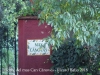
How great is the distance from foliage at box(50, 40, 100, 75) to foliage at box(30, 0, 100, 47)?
217 centimetres

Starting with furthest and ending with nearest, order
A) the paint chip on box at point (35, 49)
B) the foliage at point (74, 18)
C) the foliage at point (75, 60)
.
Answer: the paint chip on box at point (35, 49), the foliage at point (75, 60), the foliage at point (74, 18)

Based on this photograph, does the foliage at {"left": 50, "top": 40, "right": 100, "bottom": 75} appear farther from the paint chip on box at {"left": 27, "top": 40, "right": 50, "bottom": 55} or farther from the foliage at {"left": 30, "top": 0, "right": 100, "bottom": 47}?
the foliage at {"left": 30, "top": 0, "right": 100, "bottom": 47}

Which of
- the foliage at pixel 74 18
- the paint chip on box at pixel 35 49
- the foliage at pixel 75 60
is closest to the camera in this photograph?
the foliage at pixel 74 18

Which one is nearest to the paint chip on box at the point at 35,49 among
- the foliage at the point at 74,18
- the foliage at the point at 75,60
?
the foliage at the point at 75,60

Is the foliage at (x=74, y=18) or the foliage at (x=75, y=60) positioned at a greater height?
the foliage at (x=74, y=18)

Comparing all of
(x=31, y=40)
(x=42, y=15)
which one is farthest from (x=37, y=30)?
(x=42, y=15)

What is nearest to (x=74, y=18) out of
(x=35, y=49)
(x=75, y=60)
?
(x=75, y=60)

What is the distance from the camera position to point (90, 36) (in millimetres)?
3416

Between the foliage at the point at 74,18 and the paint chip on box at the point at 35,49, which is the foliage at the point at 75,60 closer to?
the paint chip on box at the point at 35,49

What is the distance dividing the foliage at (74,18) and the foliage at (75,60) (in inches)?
85.5

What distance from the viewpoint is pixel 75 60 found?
571 cm

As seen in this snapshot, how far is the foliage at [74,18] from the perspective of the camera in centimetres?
329

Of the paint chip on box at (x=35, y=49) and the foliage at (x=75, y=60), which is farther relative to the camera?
the paint chip on box at (x=35, y=49)

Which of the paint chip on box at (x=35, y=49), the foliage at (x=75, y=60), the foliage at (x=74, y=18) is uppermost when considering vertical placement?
the foliage at (x=74, y=18)
